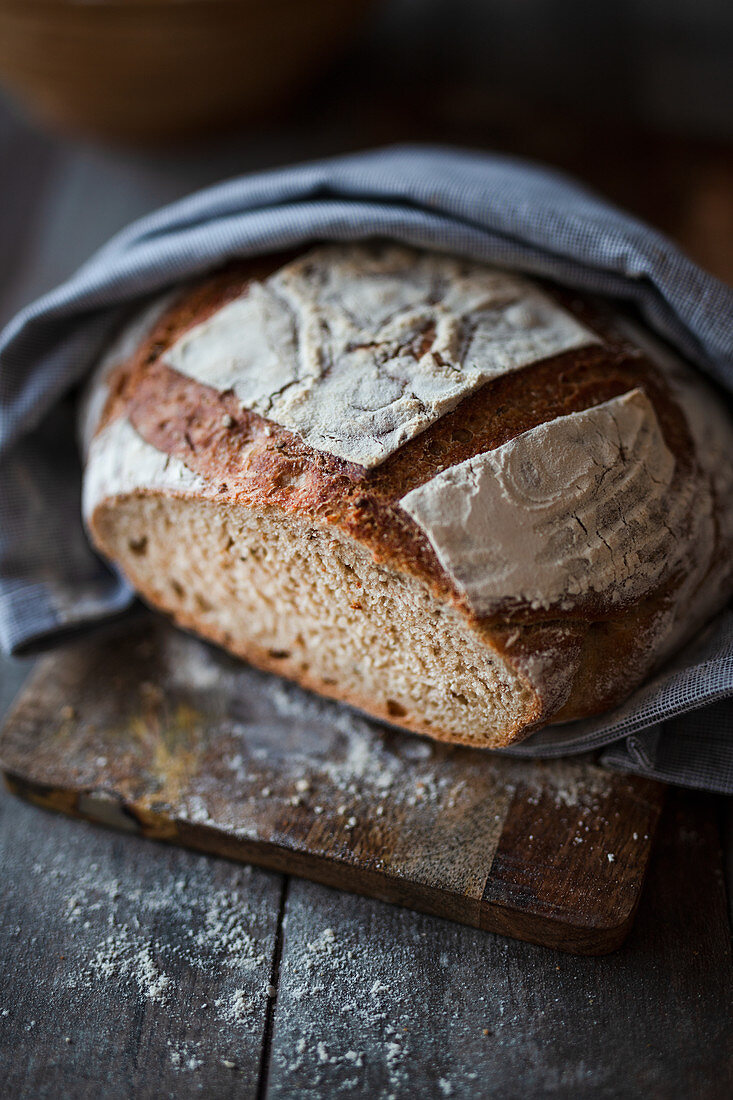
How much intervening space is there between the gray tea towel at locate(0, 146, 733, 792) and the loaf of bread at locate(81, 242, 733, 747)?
60 millimetres

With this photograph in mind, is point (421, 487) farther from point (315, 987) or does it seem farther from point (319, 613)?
point (315, 987)

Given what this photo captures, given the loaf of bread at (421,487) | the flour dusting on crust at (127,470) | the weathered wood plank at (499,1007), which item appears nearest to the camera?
the weathered wood plank at (499,1007)

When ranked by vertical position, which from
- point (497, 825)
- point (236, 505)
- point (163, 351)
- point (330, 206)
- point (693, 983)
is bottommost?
point (693, 983)

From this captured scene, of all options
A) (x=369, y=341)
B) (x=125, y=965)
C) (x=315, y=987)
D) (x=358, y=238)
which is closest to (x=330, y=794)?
(x=315, y=987)

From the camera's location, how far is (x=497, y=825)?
1750 mm

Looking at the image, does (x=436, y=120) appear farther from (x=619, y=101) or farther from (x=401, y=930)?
(x=401, y=930)

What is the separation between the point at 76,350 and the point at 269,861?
1.23 metres

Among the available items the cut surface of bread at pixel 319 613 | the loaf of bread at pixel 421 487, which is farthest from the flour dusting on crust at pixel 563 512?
the cut surface of bread at pixel 319 613

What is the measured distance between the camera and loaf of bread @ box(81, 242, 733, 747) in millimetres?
1614

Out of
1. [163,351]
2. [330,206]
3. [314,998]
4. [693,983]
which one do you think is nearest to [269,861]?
[314,998]

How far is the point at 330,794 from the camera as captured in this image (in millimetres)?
1836

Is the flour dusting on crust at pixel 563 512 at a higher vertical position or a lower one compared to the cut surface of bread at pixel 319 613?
higher

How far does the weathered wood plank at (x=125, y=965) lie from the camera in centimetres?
153

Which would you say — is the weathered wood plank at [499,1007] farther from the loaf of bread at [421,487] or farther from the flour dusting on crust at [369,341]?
the flour dusting on crust at [369,341]
